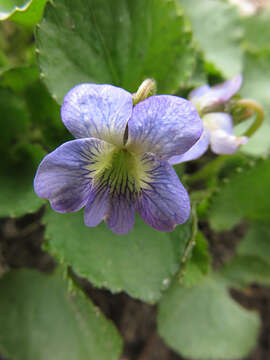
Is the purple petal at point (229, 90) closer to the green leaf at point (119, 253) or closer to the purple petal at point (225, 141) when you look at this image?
the purple petal at point (225, 141)

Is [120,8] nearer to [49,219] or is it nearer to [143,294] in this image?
[49,219]

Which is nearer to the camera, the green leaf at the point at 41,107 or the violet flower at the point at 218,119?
the violet flower at the point at 218,119

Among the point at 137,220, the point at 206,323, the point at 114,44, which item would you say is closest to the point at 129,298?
the point at 206,323

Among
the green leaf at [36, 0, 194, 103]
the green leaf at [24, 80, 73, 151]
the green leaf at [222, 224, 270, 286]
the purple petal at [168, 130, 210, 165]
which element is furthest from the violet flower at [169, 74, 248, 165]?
the green leaf at [222, 224, 270, 286]

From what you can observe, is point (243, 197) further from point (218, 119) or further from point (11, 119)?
point (11, 119)

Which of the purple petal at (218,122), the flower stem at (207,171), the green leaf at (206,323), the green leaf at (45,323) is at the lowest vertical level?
the green leaf at (206,323)

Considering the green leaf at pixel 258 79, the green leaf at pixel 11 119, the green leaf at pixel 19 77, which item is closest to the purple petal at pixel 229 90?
the green leaf at pixel 258 79
